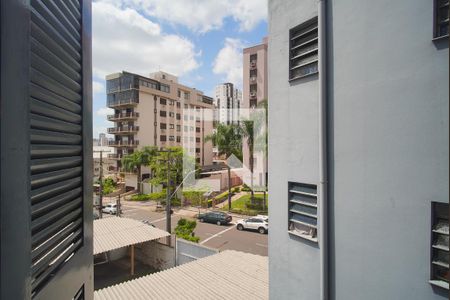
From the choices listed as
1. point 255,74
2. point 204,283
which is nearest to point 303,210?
point 204,283

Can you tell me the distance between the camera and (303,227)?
430cm

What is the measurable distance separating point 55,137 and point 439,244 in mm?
3691

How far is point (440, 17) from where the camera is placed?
281 cm

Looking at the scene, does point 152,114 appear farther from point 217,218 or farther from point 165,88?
point 217,218

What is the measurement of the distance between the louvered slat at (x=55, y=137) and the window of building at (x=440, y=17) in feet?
11.5

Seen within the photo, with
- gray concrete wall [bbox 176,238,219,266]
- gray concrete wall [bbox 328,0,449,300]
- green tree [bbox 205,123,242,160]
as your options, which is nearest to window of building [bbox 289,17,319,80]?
gray concrete wall [bbox 328,0,449,300]

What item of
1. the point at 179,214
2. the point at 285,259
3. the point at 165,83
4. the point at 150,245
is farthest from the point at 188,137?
the point at 285,259

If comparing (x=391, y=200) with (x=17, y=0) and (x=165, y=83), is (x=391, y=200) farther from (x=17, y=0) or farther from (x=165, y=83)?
(x=165, y=83)

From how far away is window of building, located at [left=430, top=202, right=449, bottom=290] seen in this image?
2746mm

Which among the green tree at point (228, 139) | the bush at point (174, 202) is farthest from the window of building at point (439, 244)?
the bush at point (174, 202)

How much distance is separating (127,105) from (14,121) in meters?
42.9

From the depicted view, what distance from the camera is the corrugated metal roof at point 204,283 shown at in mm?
6984

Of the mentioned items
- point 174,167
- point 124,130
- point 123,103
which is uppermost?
point 123,103

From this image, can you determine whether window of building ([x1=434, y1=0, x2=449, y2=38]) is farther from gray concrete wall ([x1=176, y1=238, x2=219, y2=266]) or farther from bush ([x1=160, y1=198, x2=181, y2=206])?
bush ([x1=160, y1=198, x2=181, y2=206])
